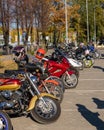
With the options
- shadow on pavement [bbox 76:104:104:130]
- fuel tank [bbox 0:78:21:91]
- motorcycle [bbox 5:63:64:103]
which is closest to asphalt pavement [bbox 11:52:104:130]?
shadow on pavement [bbox 76:104:104:130]

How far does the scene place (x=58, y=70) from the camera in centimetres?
1269

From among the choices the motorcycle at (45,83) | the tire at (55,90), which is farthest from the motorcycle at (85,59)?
the tire at (55,90)

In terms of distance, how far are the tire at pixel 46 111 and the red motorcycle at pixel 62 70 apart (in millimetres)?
3878

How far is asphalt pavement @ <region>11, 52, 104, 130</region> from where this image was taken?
25.9 feet

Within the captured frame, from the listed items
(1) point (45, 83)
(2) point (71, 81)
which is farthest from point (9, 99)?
(2) point (71, 81)

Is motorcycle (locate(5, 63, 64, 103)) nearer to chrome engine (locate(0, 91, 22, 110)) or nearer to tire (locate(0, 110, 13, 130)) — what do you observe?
chrome engine (locate(0, 91, 22, 110))

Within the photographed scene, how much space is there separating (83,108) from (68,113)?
734mm

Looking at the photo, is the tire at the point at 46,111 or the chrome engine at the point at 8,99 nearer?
the chrome engine at the point at 8,99

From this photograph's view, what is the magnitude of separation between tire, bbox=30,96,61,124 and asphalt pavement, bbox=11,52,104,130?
0.37 feet

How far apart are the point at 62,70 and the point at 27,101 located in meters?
4.75

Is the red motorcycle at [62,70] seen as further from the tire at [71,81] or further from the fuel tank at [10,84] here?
the fuel tank at [10,84]

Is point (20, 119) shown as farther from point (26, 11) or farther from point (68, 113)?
point (26, 11)

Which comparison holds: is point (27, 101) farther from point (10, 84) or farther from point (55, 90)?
point (55, 90)

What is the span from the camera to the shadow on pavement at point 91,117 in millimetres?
7865
